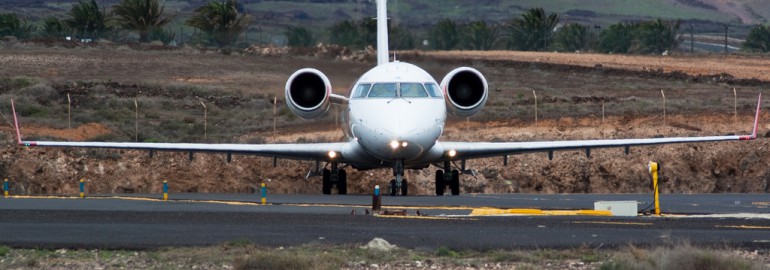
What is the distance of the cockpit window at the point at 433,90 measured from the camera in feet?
111

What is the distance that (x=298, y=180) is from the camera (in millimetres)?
45281

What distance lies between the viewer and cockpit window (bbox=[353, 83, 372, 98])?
34.0m

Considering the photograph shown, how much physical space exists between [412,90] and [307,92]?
3.27 m

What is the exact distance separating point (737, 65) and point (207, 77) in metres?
33.2

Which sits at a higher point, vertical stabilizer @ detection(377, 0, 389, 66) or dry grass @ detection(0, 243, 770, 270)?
vertical stabilizer @ detection(377, 0, 389, 66)

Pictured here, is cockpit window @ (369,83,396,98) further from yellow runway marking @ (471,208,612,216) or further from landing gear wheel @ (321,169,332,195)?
yellow runway marking @ (471,208,612,216)

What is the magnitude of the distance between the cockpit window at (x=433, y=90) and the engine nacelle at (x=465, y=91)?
2.86 ft

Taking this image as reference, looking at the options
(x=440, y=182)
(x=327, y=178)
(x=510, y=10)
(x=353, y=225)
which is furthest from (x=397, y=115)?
(x=510, y=10)

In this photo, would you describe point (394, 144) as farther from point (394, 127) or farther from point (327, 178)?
point (327, 178)

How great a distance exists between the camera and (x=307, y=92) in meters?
35.7

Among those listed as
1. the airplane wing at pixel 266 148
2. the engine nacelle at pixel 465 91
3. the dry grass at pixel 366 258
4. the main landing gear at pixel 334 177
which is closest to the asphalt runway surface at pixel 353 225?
the dry grass at pixel 366 258

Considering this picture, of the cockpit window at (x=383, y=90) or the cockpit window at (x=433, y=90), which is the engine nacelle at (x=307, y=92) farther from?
the cockpit window at (x=433, y=90)

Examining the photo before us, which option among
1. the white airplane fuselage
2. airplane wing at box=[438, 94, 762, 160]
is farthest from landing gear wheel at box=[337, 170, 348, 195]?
airplane wing at box=[438, 94, 762, 160]

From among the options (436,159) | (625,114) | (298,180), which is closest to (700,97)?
(625,114)
